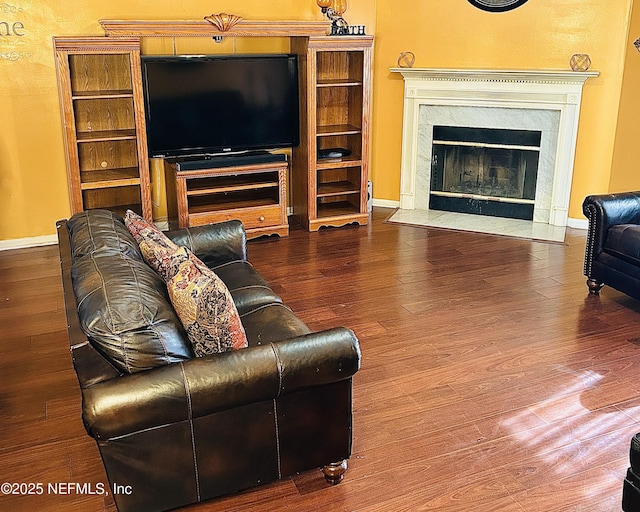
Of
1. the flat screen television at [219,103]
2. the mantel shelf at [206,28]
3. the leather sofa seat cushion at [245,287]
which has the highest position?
the mantel shelf at [206,28]

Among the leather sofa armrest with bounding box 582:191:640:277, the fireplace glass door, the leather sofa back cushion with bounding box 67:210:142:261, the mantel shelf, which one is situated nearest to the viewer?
the leather sofa back cushion with bounding box 67:210:142:261

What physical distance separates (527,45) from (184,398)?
4.69 metres

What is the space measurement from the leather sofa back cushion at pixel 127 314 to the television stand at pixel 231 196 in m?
2.74

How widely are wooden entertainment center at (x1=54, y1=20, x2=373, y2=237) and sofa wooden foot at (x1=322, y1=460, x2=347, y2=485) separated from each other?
3.12 metres

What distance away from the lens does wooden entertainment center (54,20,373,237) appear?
4.93m

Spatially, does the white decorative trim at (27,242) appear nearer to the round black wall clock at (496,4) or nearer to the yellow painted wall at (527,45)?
the yellow painted wall at (527,45)

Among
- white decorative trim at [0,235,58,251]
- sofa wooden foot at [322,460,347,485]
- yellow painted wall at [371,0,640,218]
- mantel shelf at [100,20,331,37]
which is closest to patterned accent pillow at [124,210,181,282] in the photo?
sofa wooden foot at [322,460,347,485]

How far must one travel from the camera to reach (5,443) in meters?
2.81

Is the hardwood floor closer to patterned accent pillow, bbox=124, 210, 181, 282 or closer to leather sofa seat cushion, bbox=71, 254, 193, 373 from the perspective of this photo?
leather sofa seat cushion, bbox=71, 254, 193, 373

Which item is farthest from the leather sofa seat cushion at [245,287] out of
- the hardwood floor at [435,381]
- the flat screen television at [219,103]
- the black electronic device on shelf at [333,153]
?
the black electronic device on shelf at [333,153]

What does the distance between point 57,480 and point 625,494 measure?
2.11 m

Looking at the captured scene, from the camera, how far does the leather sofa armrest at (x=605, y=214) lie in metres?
4.24

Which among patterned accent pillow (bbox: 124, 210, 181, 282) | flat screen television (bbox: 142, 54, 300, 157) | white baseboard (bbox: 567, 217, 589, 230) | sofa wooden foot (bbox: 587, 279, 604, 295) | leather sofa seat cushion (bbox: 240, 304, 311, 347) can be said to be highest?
flat screen television (bbox: 142, 54, 300, 157)

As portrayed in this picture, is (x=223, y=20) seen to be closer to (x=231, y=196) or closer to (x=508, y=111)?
(x=231, y=196)
